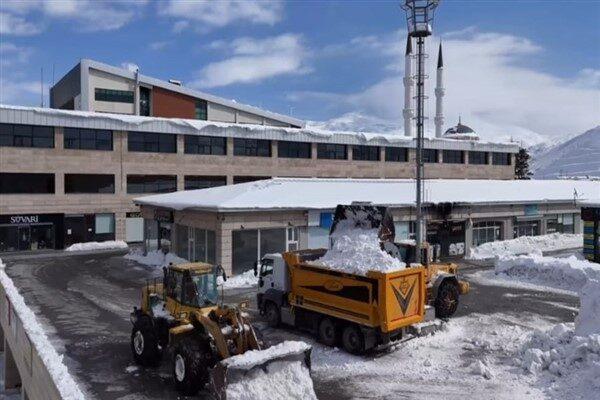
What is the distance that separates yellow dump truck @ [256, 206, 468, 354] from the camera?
15.2m

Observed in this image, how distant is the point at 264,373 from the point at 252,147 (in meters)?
40.9

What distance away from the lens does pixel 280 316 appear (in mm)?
18469

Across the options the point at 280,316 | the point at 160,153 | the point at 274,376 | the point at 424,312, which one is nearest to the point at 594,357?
the point at 424,312

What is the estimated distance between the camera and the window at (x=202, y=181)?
47.8m

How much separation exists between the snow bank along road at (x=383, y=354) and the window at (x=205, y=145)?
22.5 metres

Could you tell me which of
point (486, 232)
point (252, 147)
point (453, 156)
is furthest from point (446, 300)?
point (453, 156)

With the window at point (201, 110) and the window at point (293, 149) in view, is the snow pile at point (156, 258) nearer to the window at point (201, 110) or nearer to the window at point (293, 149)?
the window at point (293, 149)

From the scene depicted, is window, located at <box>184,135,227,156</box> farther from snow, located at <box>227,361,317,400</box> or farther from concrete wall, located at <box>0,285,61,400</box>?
snow, located at <box>227,361,317,400</box>

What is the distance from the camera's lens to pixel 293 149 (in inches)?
2089

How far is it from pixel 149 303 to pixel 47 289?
13.5 metres

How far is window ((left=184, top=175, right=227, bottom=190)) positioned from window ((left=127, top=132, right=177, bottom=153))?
121 inches

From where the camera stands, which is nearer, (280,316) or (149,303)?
(149,303)

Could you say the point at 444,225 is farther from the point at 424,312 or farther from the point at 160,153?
the point at 160,153

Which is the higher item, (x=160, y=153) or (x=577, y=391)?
(x=160, y=153)
